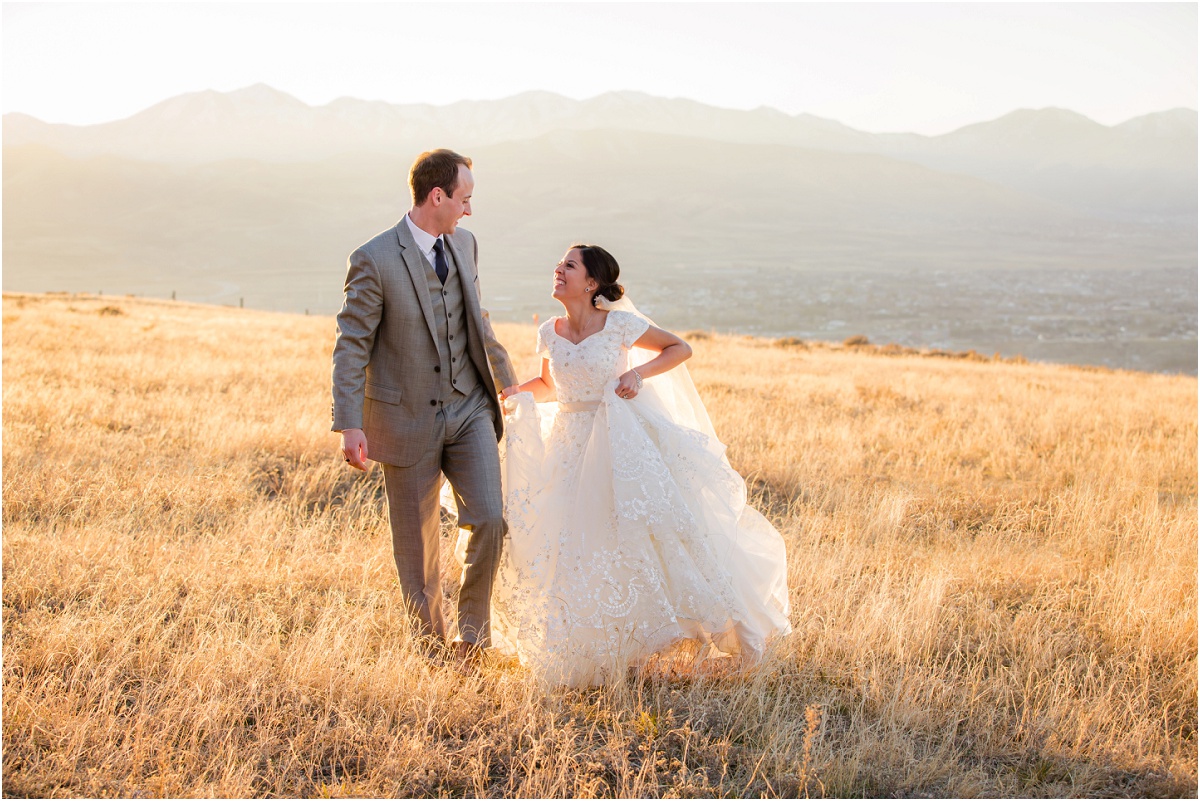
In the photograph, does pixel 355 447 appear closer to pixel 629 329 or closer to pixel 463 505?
pixel 463 505

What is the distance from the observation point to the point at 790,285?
123312 millimetres

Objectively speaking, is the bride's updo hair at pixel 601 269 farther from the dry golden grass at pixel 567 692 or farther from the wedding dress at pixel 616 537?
the dry golden grass at pixel 567 692

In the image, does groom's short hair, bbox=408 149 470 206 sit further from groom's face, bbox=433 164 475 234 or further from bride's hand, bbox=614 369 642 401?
bride's hand, bbox=614 369 642 401

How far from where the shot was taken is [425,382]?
4.39 m

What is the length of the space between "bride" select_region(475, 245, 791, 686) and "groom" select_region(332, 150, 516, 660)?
0.56 feet

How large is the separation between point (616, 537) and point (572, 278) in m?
1.41

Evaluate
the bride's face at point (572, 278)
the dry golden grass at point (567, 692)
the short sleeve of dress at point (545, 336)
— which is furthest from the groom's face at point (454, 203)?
the dry golden grass at point (567, 692)

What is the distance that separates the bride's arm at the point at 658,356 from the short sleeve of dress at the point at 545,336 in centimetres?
48

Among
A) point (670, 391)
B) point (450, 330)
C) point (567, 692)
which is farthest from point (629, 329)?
point (567, 692)

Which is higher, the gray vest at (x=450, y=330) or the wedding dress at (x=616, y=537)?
the gray vest at (x=450, y=330)

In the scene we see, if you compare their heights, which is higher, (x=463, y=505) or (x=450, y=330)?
(x=450, y=330)

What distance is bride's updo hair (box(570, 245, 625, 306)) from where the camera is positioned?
186 inches

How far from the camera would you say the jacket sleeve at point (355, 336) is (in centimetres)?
423

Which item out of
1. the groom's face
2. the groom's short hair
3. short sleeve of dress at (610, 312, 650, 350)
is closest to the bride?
short sleeve of dress at (610, 312, 650, 350)
